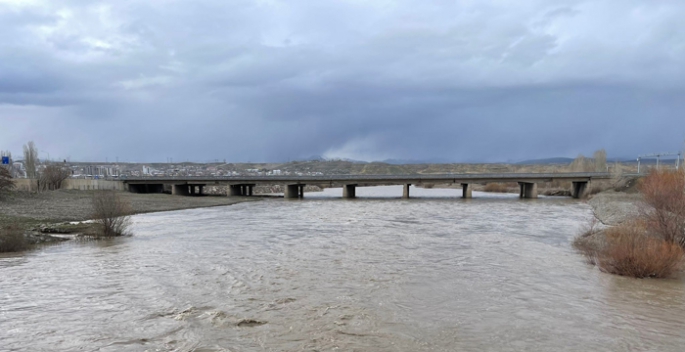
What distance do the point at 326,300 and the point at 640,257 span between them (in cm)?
1147

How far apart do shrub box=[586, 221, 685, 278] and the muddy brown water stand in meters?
0.71

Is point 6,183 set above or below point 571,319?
above

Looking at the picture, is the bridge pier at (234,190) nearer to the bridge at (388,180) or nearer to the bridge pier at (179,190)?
the bridge at (388,180)

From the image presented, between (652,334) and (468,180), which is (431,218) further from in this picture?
(468,180)

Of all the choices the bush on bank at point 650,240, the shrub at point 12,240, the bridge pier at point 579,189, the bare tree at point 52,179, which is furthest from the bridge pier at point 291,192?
the bush on bank at point 650,240

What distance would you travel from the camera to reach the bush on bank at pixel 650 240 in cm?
1708

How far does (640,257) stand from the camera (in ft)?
55.9

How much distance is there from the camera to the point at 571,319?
12.7 m

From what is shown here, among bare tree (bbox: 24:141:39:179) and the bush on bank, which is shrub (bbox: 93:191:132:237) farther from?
bare tree (bbox: 24:141:39:179)

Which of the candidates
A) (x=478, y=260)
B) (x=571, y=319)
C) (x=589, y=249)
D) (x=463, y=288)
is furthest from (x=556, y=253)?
(x=571, y=319)

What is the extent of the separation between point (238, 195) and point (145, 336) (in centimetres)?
7848

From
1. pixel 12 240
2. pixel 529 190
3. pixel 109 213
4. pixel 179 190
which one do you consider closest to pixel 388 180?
pixel 529 190

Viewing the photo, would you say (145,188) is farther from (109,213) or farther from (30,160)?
(109,213)

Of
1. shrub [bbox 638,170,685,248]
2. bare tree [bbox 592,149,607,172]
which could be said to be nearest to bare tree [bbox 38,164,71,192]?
shrub [bbox 638,170,685,248]
